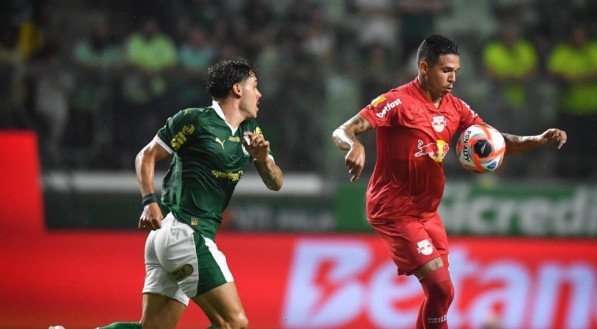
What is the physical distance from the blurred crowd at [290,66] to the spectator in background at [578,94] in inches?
0.5

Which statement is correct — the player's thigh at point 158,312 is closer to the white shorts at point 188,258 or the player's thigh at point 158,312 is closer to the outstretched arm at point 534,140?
the white shorts at point 188,258

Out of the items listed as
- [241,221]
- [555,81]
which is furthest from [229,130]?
[555,81]

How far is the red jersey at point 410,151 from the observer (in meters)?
6.87

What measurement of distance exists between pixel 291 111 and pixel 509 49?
8.73 feet

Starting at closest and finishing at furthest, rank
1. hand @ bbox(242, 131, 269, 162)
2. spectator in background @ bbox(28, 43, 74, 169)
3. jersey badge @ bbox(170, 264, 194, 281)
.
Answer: hand @ bbox(242, 131, 269, 162)
jersey badge @ bbox(170, 264, 194, 281)
spectator in background @ bbox(28, 43, 74, 169)

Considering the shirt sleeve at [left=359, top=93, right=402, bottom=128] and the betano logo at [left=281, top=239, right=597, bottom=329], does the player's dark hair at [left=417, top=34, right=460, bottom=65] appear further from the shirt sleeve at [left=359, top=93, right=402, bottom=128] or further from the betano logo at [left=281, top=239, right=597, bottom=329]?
the betano logo at [left=281, top=239, right=597, bottom=329]

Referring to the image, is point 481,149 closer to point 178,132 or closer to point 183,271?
point 178,132

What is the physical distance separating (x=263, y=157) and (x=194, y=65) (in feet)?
17.3

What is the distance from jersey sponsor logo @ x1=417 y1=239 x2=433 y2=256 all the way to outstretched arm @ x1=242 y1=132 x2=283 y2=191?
3.57 ft

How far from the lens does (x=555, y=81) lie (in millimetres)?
11344

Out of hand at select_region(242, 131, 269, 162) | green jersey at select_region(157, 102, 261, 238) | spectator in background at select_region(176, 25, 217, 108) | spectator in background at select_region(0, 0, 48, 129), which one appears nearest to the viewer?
hand at select_region(242, 131, 269, 162)

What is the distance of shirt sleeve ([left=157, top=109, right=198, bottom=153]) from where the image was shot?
20.6 ft

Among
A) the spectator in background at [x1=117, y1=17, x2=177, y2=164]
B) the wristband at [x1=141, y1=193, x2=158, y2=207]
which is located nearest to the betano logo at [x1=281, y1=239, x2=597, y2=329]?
the spectator in background at [x1=117, y1=17, x2=177, y2=164]

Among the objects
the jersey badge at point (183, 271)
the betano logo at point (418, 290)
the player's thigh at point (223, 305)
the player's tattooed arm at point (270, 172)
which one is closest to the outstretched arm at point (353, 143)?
the player's tattooed arm at point (270, 172)
